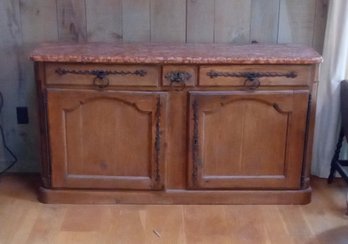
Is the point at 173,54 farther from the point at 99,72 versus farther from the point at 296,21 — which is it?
the point at 296,21

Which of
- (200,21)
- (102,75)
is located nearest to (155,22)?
(200,21)

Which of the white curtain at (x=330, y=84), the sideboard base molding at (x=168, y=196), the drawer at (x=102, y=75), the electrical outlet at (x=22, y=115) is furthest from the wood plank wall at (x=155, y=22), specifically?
the sideboard base molding at (x=168, y=196)

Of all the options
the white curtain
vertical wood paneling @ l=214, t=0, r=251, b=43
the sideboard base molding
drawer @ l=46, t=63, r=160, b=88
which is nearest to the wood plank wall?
vertical wood paneling @ l=214, t=0, r=251, b=43

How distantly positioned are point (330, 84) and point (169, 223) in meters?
1.20

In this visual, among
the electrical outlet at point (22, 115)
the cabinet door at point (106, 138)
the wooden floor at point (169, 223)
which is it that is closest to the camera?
the wooden floor at point (169, 223)

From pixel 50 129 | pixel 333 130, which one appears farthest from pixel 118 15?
pixel 333 130

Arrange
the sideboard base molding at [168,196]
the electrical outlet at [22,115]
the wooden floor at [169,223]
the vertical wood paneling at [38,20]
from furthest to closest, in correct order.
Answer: the electrical outlet at [22,115] → the vertical wood paneling at [38,20] → the sideboard base molding at [168,196] → the wooden floor at [169,223]

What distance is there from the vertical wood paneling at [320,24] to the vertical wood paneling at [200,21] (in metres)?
0.59

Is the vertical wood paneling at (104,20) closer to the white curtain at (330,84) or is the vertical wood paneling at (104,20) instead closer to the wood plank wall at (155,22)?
the wood plank wall at (155,22)

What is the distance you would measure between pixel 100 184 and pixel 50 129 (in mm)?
390

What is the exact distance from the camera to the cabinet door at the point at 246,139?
2.71 m

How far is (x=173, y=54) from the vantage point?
2699 mm

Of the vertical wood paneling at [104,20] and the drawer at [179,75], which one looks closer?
the drawer at [179,75]

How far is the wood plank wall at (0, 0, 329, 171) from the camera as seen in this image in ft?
9.92
